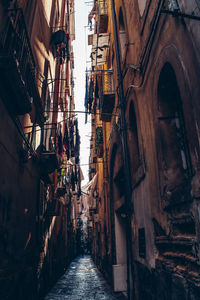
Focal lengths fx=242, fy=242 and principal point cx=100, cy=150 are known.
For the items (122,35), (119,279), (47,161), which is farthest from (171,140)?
(122,35)

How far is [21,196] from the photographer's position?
6.09 metres

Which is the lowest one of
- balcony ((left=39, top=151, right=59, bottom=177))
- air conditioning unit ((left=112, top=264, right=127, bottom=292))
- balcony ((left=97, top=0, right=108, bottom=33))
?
air conditioning unit ((left=112, top=264, right=127, bottom=292))

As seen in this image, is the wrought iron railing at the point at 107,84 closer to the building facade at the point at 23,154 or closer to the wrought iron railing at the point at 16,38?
the building facade at the point at 23,154

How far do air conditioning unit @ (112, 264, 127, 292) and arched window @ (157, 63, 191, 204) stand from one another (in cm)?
489

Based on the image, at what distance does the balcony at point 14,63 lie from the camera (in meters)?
4.24

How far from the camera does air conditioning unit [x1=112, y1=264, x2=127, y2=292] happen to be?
7660 millimetres

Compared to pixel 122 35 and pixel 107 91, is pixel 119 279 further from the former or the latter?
pixel 122 35

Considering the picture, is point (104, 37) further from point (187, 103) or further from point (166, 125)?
point (187, 103)

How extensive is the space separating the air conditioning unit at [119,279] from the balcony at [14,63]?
588 cm

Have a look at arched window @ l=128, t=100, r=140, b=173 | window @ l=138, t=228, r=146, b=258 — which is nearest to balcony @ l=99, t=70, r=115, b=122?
arched window @ l=128, t=100, r=140, b=173

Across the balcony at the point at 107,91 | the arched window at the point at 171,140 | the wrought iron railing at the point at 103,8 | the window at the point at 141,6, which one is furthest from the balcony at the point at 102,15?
the arched window at the point at 171,140

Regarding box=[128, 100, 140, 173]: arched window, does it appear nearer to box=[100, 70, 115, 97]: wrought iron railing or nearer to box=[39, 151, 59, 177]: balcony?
box=[100, 70, 115, 97]: wrought iron railing

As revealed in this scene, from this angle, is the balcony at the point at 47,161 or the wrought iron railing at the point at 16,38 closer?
the wrought iron railing at the point at 16,38

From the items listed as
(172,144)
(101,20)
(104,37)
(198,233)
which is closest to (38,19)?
(104,37)
